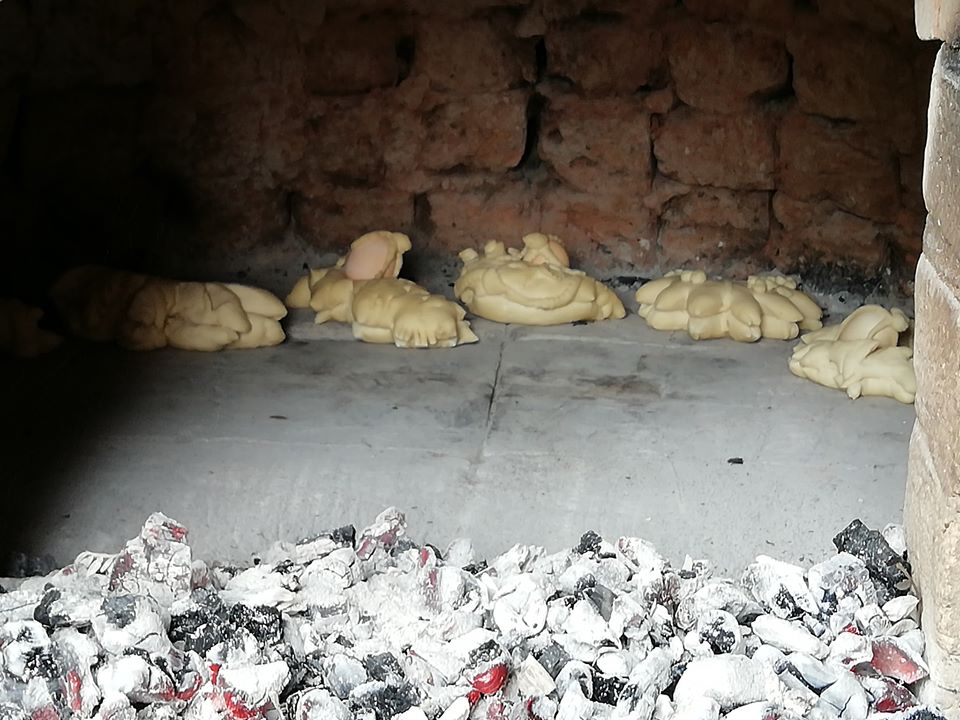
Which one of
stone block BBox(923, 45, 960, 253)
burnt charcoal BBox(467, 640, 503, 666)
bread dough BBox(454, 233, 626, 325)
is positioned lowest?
bread dough BBox(454, 233, 626, 325)

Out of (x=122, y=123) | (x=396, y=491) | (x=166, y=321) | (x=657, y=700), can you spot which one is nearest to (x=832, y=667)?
(x=657, y=700)

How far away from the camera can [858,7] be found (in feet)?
10.9

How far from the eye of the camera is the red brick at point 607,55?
365 centimetres

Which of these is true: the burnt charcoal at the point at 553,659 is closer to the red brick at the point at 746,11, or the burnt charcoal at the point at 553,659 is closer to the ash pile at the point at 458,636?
the ash pile at the point at 458,636

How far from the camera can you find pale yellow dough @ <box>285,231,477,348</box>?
3.41m

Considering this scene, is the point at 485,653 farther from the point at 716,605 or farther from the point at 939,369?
the point at 939,369

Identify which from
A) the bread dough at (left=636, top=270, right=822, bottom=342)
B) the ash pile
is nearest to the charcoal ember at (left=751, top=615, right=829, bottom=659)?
the ash pile

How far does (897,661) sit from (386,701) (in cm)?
76

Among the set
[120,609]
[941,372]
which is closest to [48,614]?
[120,609]

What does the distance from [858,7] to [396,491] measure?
172 cm

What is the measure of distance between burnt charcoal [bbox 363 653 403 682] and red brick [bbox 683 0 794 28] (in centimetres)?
223

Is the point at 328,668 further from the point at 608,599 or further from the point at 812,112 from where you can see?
the point at 812,112

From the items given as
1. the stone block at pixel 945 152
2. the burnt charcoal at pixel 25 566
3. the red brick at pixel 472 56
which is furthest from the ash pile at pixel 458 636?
the red brick at pixel 472 56

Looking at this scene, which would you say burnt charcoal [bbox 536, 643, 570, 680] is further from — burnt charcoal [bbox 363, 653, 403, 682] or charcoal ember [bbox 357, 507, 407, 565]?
charcoal ember [bbox 357, 507, 407, 565]
